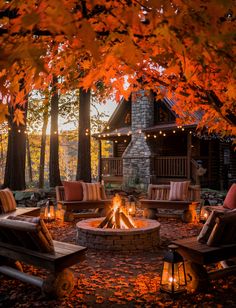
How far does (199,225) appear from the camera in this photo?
8.92 meters

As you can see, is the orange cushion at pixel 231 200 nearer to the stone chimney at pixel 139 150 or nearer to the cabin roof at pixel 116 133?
the stone chimney at pixel 139 150

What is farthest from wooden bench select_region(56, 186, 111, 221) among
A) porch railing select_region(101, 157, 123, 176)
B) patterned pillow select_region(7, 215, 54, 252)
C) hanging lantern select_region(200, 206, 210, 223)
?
porch railing select_region(101, 157, 123, 176)

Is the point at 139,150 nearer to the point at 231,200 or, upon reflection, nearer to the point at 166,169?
the point at 166,169

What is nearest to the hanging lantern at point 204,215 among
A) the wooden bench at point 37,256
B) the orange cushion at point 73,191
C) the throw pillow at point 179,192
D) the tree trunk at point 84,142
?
the throw pillow at point 179,192

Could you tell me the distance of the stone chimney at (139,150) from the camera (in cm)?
1886

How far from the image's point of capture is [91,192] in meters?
9.74

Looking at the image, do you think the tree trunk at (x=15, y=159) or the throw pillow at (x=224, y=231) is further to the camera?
the tree trunk at (x=15, y=159)

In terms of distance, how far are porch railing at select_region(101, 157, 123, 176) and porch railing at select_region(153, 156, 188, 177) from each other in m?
2.59

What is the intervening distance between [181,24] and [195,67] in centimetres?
179

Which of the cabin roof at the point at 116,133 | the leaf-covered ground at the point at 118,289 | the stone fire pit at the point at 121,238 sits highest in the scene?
the cabin roof at the point at 116,133

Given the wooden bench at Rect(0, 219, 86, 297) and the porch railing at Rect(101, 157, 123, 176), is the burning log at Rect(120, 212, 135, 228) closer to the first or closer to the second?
the wooden bench at Rect(0, 219, 86, 297)

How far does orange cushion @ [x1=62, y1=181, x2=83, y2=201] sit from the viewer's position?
9.64 meters

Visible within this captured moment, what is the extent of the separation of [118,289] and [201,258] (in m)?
1.19

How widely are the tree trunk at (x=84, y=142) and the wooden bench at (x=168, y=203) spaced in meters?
4.94
